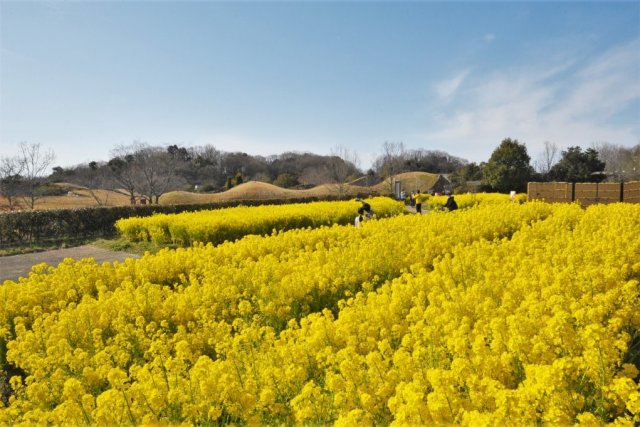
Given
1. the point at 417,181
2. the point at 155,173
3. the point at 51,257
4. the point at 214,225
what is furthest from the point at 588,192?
the point at 417,181

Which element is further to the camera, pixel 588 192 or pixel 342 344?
pixel 588 192

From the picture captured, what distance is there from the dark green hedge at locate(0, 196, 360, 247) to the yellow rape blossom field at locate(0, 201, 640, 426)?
1095cm

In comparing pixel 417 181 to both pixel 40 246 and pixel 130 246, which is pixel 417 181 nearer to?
pixel 130 246

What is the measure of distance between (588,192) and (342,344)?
19.8 meters

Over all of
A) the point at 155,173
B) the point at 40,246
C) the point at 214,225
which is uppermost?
the point at 155,173

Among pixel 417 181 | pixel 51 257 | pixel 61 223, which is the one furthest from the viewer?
pixel 417 181

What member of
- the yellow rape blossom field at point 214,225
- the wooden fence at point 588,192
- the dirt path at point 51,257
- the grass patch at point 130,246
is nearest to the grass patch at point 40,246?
the dirt path at point 51,257

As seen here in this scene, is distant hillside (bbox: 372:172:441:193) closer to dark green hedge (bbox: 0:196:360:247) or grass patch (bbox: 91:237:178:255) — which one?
dark green hedge (bbox: 0:196:360:247)

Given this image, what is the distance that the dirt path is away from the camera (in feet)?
37.0

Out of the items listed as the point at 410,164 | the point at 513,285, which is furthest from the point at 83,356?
the point at 410,164

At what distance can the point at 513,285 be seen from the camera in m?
4.78

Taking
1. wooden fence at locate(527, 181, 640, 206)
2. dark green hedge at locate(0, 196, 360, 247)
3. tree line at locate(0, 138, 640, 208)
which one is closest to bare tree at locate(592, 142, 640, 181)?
tree line at locate(0, 138, 640, 208)

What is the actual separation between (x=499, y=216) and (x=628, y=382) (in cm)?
1028

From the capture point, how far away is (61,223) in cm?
1680
